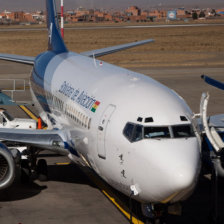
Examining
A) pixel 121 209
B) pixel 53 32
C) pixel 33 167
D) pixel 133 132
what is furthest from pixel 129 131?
pixel 53 32

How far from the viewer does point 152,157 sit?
507 inches

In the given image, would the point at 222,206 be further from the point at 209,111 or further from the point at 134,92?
the point at 209,111

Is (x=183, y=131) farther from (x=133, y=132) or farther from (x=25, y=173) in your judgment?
(x=25, y=173)

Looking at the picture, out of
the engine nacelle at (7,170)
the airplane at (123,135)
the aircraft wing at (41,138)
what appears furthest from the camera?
the aircraft wing at (41,138)

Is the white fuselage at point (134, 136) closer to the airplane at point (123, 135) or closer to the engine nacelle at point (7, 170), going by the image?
the airplane at point (123, 135)

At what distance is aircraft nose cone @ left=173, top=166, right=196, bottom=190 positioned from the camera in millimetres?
12469

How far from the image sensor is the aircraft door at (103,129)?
48.8 ft

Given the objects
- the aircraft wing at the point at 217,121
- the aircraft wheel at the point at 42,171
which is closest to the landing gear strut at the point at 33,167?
the aircraft wheel at the point at 42,171

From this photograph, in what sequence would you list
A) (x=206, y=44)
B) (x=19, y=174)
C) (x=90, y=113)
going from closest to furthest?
1. (x=90, y=113)
2. (x=19, y=174)
3. (x=206, y=44)

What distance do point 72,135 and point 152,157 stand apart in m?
6.26

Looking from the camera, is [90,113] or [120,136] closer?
[120,136]

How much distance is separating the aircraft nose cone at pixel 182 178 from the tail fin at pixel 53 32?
16.1 m

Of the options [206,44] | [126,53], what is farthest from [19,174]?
[206,44]

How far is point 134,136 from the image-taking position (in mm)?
13641
